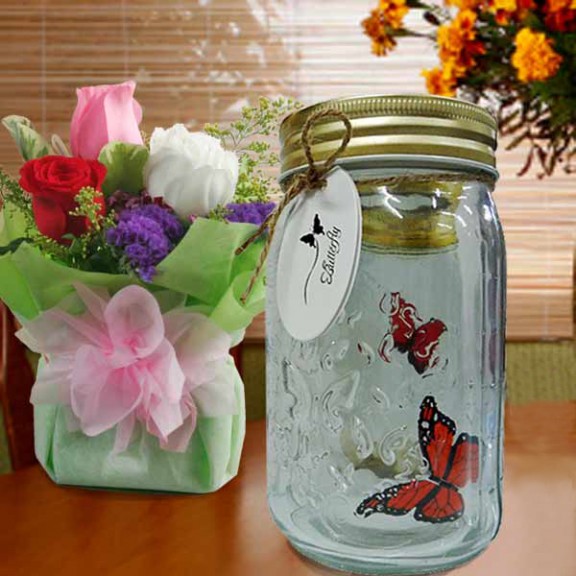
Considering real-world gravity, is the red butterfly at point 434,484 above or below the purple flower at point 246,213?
below

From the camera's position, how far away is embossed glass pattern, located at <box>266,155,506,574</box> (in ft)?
1.49

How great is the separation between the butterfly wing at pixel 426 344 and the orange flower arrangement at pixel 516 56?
1.63ft

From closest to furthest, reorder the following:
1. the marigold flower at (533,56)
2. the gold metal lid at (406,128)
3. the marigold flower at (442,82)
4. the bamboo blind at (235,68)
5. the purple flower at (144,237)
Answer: the gold metal lid at (406,128) → the purple flower at (144,237) → the marigold flower at (533,56) → the marigold flower at (442,82) → the bamboo blind at (235,68)

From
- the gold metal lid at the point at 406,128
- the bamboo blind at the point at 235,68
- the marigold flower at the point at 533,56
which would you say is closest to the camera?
the gold metal lid at the point at 406,128

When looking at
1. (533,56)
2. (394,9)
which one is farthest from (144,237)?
(394,9)

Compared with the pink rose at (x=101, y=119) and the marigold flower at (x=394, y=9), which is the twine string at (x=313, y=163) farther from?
the marigold flower at (x=394, y=9)

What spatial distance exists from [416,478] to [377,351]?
8 centimetres

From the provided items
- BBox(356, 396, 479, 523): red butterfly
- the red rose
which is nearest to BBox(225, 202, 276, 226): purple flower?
the red rose

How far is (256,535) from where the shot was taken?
51 cm

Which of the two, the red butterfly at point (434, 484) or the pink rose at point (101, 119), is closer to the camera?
the red butterfly at point (434, 484)

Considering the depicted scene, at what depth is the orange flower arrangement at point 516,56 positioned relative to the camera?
0.85m

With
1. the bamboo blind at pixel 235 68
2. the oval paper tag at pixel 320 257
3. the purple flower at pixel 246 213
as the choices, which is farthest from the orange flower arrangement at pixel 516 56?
the bamboo blind at pixel 235 68

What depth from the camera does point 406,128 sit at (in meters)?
0.42

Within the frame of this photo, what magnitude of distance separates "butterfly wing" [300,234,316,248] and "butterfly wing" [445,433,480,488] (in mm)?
158
